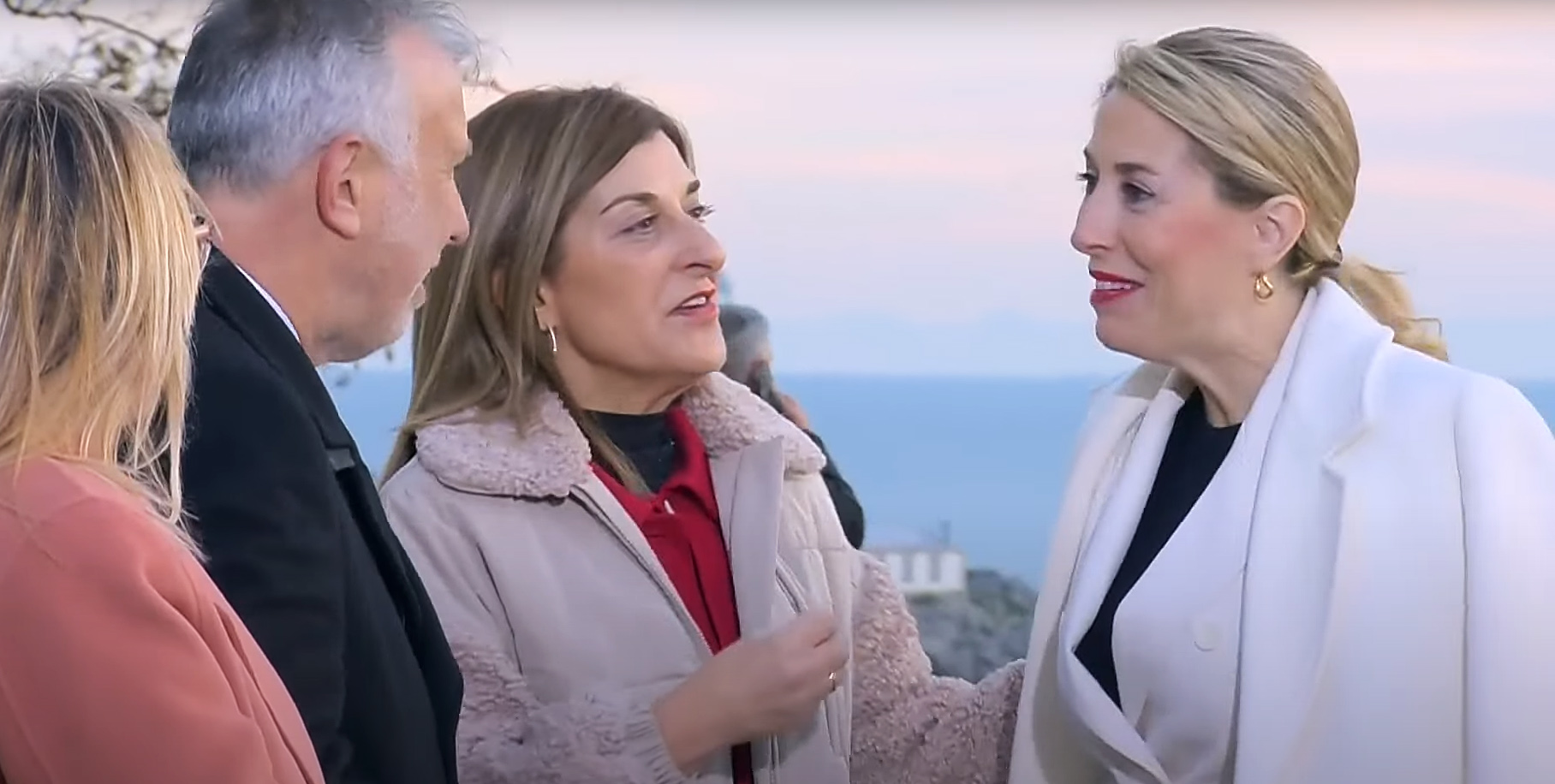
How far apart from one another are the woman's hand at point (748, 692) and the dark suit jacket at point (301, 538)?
0.43 metres

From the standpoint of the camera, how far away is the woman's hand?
5.98ft

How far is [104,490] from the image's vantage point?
115cm

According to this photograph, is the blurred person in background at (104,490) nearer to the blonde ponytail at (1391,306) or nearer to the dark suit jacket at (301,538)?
the dark suit jacket at (301,538)

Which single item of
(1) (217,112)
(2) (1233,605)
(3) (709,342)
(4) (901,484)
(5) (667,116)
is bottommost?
(4) (901,484)

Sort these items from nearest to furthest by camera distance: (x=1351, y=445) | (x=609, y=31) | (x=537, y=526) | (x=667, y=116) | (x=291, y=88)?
1. (x=291, y=88)
2. (x=1351, y=445)
3. (x=537, y=526)
4. (x=667, y=116)
5. (x=609, y=31)

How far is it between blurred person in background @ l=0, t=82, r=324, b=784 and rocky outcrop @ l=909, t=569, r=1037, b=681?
1.94 metres

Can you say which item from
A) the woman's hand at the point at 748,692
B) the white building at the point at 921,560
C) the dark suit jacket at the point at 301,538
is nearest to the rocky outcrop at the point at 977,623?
the white building at the point at 921,560

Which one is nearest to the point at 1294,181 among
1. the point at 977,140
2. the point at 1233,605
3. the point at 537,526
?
the point at 1233,605

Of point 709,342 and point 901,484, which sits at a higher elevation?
point 709,342

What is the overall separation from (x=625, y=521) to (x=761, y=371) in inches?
45.6

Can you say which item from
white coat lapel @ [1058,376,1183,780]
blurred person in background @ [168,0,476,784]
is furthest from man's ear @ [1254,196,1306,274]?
blurred person in background @ [168,0,476,784]

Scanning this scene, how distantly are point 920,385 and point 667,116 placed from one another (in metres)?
1.08

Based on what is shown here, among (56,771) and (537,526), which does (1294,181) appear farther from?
(56,771)

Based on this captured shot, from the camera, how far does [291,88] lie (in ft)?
4.93
